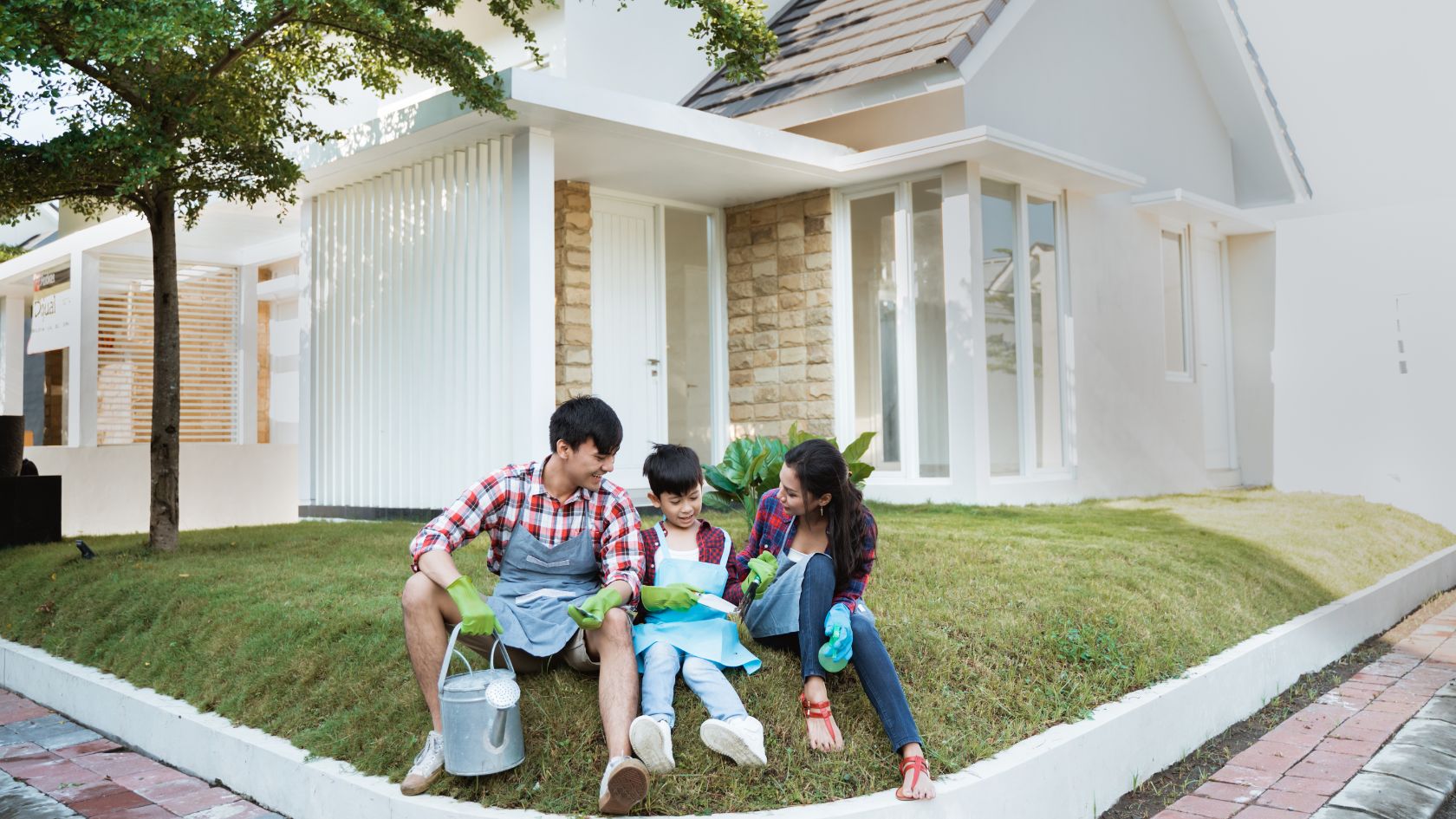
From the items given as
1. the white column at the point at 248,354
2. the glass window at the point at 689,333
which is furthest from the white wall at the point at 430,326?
the white column at the point at 248,354

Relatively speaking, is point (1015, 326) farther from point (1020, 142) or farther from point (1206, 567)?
point (1206, 567)

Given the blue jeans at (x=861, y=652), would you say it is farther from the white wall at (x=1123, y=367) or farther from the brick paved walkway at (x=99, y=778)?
the white wall at (x=1123, y=367)

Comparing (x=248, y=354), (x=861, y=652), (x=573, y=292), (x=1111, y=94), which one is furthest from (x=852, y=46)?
(x=248, y=354)

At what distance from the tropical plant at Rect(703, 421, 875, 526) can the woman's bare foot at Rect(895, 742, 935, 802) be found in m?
2.95

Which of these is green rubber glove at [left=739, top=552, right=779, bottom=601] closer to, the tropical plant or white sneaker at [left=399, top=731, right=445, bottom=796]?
white sneaker at [left=399, top=731, right=445, bottom=796]

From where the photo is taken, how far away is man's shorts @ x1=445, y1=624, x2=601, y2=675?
12.1ft

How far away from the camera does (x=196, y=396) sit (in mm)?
13773

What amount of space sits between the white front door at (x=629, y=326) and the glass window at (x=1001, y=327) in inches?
120

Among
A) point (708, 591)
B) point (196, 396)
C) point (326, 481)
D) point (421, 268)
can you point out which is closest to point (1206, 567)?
point (708, 591)

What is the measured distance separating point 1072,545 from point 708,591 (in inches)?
132

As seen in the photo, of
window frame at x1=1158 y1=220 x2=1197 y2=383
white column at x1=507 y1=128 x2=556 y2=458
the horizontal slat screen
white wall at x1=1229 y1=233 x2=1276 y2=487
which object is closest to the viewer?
white column at x1=507 y1=128 x2=556 y2=458

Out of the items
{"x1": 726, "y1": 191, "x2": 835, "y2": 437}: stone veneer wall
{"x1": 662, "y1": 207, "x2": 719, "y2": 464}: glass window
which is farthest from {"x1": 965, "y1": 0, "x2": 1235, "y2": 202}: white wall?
{"x1": 662, "y1": 207, "x2": 719, "y2": 464}: glass window

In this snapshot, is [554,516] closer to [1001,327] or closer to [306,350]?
[1001,327]

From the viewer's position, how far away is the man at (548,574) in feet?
11.5
